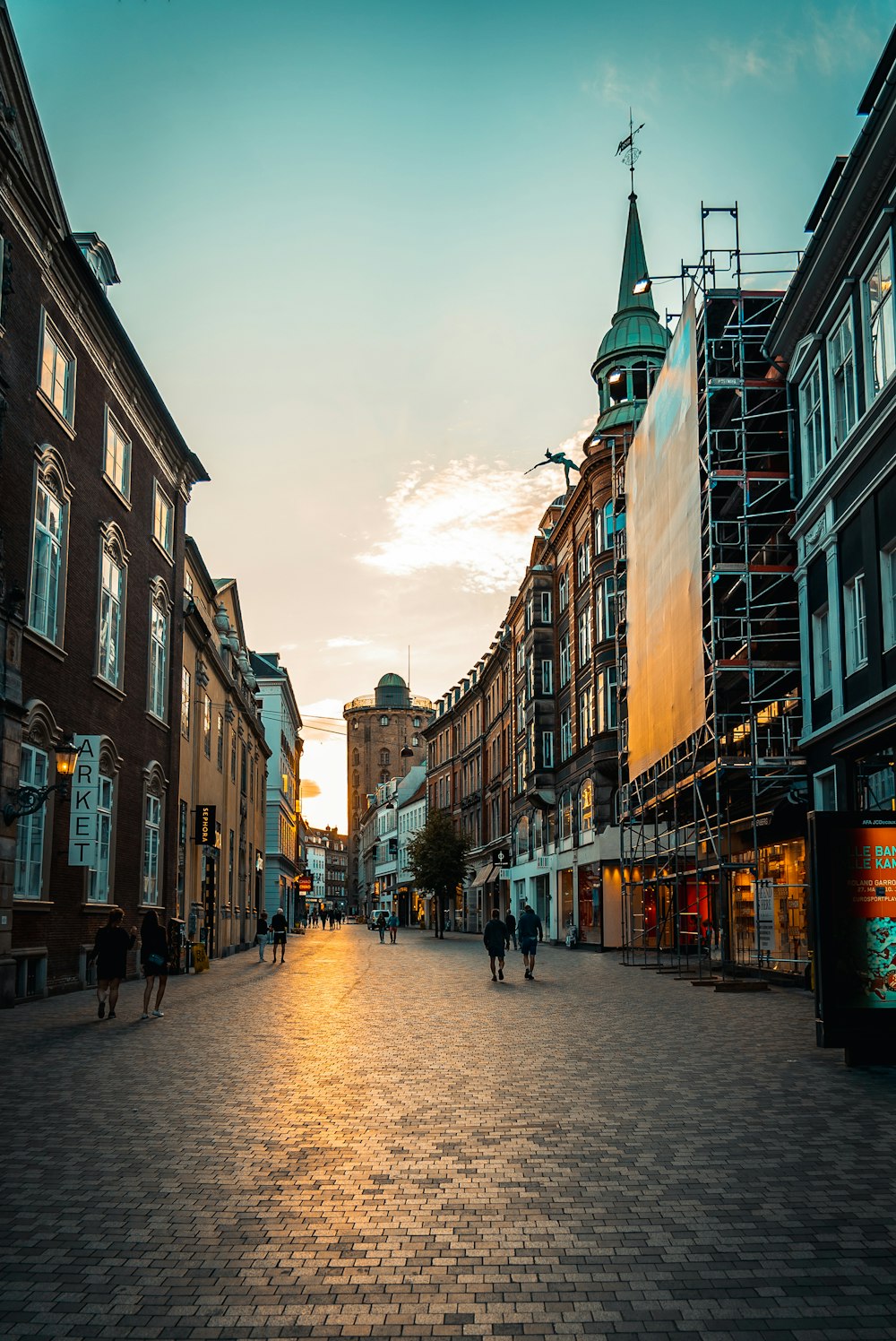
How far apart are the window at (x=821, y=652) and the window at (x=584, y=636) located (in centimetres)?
2458

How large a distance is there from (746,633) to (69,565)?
1346 cm

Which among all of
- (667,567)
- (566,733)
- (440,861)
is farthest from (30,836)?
(440,861)

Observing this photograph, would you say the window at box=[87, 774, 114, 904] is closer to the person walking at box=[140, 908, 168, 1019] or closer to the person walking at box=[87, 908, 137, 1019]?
the person walking at box=[140, 908, 168, 1019]

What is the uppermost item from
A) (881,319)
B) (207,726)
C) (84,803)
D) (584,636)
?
(584,636)

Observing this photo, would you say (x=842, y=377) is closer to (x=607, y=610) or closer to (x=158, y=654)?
(x=158, y=654)

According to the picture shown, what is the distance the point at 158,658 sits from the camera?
101 feet

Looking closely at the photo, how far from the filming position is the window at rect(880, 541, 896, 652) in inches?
747

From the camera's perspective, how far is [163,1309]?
5301 mm

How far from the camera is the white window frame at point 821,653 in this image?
912 inches

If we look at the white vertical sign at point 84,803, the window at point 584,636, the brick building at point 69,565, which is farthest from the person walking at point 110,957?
the window at point 584,636

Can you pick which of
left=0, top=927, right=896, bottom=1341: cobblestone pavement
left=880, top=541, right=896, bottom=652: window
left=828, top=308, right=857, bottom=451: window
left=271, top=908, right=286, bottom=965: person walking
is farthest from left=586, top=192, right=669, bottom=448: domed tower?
left=0, top=927, right=896, bottom=1341: cobblestone pavement

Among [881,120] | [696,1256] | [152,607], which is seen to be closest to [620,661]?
[152,607]

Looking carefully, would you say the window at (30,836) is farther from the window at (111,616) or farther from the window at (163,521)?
the window at (163,521)

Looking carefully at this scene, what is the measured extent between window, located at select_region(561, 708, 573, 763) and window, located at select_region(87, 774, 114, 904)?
28.9 metres
